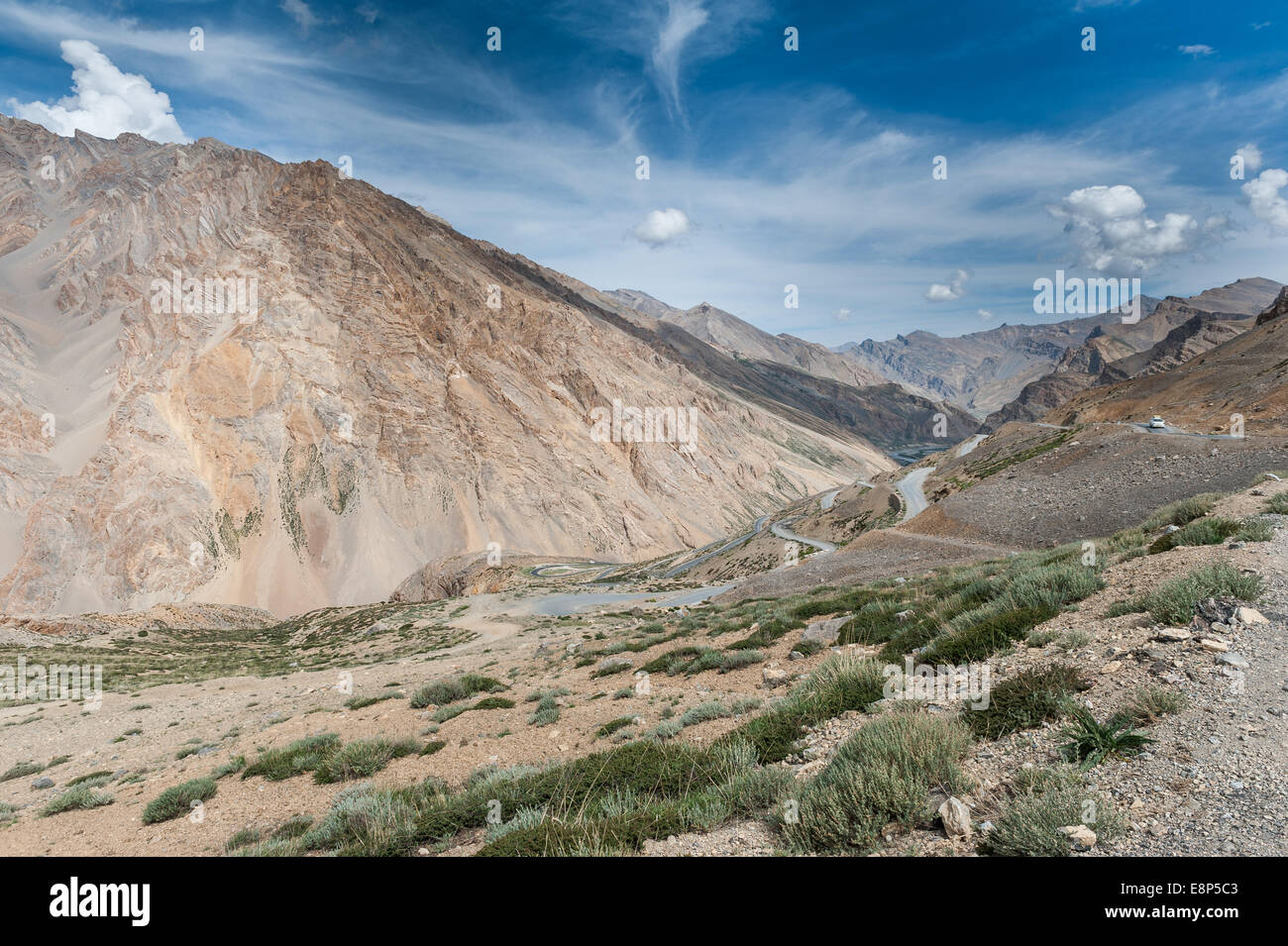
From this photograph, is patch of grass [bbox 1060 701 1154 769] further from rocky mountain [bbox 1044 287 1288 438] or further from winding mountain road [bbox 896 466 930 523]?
rocky mountain [bbox 1044 287 1288 438]

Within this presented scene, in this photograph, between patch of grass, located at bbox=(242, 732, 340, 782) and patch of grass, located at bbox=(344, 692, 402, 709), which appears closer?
→ patch of grass, located at bbox=(242, 732, 340, 782)

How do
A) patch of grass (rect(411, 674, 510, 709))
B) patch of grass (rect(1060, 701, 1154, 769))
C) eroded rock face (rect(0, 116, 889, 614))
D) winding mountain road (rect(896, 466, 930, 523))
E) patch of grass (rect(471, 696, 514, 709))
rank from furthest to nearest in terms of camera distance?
eroded rock face (rect(0, 116, 889, 614)) < winding mountain road (rect(896, 466, 930, 523)) < patch of grass (rect(411, 674, 510, 709)) < patch of grass (rect(471, 696, 514, 709)) < patch of grass (rect(1060, 701, 1154, 769))

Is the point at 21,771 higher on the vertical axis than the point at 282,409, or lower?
lower

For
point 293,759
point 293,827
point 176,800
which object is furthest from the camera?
point 293,759

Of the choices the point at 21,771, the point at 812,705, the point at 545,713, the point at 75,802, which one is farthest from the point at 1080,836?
the point at 21,771

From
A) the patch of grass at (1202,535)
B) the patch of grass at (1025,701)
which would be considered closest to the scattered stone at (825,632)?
the patch of grass at (1202,535)

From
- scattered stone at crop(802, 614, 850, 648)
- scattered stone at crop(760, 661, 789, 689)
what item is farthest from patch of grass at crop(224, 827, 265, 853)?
scattered stone at crop(802, 614, 850, 648)

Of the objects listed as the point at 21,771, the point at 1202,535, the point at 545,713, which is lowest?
the point at 21,771

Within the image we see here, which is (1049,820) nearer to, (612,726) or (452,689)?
(612,726)
